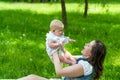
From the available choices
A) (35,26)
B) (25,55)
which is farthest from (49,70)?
(35,26)

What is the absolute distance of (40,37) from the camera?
37.4 ft

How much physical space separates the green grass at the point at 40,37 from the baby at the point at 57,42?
8.45 ft

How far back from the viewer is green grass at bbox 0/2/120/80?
8.59 meters

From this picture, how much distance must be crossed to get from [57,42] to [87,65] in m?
0.45

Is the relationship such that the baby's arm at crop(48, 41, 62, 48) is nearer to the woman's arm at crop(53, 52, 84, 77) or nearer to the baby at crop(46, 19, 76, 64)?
the baby at crop(46, 19, 76, 64)

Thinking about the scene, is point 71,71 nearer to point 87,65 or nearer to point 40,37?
point 87,65

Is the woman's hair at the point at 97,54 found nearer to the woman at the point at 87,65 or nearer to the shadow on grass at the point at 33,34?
the woman at the point at 87,65

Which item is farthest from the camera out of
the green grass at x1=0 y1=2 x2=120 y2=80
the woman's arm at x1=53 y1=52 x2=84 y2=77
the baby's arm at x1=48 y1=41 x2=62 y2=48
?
the green grass at x1=0 y1=2 x2=120 y2=80

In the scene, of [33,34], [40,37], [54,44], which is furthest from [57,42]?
[33,34]

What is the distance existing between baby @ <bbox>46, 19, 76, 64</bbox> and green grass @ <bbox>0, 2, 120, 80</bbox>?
2.57m

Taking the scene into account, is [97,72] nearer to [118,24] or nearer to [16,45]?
[16,45]

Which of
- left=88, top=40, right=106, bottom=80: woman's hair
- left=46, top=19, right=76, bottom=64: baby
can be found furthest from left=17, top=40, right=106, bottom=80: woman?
left=46, top=19, right=76, bottom=64: baby

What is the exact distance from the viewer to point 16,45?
10406mm

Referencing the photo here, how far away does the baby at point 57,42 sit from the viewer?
531cm
